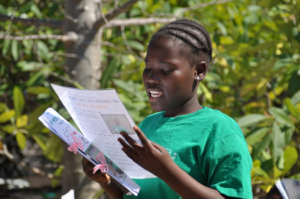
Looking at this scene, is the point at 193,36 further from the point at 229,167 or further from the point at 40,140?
the point at 40,140

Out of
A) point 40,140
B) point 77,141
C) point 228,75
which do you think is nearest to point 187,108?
point 77,141

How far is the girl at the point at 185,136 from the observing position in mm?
1036

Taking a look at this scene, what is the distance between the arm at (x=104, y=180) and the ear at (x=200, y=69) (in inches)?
16.2

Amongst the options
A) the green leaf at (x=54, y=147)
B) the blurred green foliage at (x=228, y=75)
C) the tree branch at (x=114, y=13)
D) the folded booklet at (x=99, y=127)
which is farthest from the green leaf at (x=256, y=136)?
the folded booklet at (x=99, y=127)

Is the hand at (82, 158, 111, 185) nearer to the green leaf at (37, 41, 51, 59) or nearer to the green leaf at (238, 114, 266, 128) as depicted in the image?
the green leaf at (238, 114, 266, 128)

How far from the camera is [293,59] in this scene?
2.61 m

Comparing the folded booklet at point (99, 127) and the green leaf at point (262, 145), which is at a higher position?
the folded booklet at point (99, 127)

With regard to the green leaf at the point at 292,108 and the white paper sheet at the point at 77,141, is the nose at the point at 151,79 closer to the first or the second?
the white paper sheet at the point at 77,141

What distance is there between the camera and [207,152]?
43.5 inches

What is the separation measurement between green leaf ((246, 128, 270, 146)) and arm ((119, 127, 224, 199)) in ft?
4.56

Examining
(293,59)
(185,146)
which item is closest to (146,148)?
(185,146)

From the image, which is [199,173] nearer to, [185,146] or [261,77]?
[185,146]

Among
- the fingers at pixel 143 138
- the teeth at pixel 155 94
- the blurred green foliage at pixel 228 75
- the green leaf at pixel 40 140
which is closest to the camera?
the fingers at pixel 143 138

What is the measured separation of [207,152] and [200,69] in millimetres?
250
